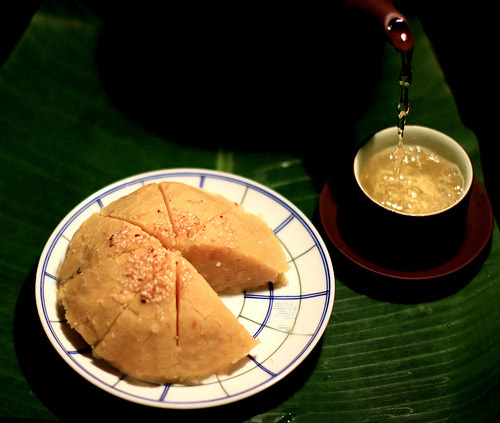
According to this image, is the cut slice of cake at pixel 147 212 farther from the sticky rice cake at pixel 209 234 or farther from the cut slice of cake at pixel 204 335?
the cut slice of cake at pixel 204 335

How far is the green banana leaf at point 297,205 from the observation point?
296 centimetres

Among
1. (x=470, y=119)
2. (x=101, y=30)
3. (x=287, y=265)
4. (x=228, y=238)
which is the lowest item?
(x=470, y=119)

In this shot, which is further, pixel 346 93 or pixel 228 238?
pixel 346 93

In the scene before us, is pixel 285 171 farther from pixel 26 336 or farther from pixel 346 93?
pixel 26 336

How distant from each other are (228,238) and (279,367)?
72 cm

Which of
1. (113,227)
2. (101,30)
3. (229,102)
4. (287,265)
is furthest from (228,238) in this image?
(101,30)

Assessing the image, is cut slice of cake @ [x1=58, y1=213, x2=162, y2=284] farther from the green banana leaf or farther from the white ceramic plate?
the green banana leaf

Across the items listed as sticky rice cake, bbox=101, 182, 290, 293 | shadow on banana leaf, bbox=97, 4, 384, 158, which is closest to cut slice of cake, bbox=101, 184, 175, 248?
sticky rice cake, bbox=101, 182, 290, 293

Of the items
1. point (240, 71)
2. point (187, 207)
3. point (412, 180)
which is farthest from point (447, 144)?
point (240, 71)

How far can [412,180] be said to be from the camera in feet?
11.9

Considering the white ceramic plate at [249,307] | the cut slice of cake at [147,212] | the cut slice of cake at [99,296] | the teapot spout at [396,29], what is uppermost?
the teapot spout at [396,29]

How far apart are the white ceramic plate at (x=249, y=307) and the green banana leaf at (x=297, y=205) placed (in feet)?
0.58

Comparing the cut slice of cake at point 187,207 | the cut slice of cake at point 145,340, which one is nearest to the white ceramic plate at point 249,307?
the cut slice of cake at point 145,340

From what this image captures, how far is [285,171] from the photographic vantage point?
Answer: 4129 mm
